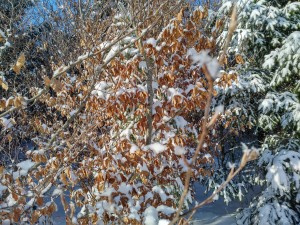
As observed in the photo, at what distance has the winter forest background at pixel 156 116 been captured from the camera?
3164 mm

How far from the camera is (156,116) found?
13.4ft

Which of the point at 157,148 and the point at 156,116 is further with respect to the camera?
the point at 156,116

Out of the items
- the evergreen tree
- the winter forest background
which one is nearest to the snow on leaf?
the winter forest background

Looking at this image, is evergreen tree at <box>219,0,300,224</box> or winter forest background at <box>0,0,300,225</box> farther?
evergreen tree at <box>219,0,300,224</box>

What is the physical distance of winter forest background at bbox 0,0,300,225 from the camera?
10.4ft

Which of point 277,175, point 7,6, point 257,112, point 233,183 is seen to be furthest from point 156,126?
point 7,6

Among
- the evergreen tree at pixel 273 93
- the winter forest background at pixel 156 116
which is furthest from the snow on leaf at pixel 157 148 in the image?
the evergreen tree at pixel 273 93

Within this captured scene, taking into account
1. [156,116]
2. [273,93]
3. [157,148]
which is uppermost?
[273,93]

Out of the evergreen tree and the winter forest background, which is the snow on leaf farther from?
the evergreen tree

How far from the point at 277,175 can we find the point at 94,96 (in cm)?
414

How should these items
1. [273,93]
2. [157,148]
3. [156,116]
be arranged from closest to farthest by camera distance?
[157,148]
[156,116]
[273,93]

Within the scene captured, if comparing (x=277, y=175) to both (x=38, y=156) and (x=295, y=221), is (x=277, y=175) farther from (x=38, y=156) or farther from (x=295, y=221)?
(x=38, y=156)

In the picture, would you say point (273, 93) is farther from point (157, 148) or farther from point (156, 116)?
point (157, 148)

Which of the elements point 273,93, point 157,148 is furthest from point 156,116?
point 273,93
